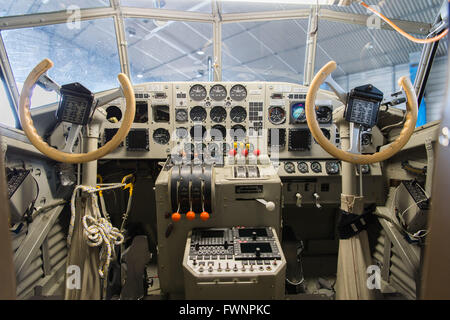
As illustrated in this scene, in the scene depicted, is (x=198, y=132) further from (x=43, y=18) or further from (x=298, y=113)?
(x=43, y=18)

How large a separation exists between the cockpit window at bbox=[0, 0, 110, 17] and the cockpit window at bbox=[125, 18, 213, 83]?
0.41 m

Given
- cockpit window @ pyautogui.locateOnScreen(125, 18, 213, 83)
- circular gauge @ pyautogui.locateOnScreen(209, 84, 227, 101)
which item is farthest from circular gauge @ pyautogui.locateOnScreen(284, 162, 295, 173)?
cockpit window @ pyautogui.locateOnScreen(125, 18, 213, 83)

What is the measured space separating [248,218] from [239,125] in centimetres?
108

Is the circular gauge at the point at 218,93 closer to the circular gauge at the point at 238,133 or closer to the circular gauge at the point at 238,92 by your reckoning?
the circular gauge at the point at 238,92

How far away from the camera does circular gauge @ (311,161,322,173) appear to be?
2230 millimetres

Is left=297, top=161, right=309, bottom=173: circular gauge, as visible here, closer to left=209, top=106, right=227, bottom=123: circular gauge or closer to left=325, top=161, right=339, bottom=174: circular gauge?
left=325, top=161, right=339, bottom=174: circular gauge

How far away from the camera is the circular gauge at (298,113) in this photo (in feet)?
7.38

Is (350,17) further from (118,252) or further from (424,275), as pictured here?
(118,252)

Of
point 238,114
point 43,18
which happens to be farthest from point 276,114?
point 43,18

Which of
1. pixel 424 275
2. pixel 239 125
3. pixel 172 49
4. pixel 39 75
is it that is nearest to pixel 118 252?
pixel 39 75

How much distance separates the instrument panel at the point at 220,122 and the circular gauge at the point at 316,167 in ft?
0.23

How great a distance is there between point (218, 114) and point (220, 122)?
3.8 inches

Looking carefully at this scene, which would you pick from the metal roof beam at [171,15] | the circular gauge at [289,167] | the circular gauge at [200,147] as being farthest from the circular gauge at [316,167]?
the metal roof beam at [171,15]

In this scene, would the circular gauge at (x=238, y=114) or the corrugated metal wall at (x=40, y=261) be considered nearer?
the corrugated metal wall at (x=40, y=261)
